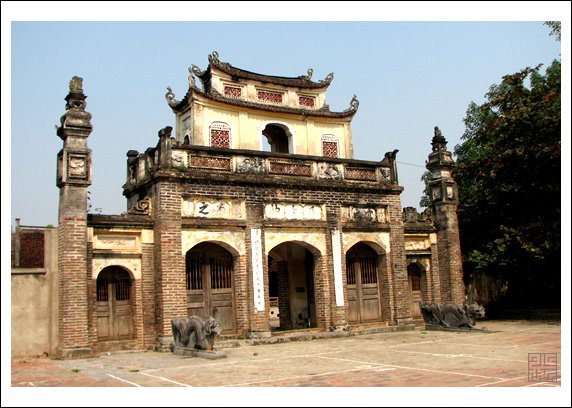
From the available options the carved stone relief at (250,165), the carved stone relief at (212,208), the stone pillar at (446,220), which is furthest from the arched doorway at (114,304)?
the stone pillar at (446,220)

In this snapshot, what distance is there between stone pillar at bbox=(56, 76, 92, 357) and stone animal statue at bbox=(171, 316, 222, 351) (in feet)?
6.63

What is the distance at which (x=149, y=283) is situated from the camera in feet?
50.1

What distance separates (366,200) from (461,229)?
7.47 m

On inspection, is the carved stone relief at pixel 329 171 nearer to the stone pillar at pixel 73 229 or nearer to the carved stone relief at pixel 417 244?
the carved stone relief at pixel 417 244

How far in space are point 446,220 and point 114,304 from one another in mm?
11074

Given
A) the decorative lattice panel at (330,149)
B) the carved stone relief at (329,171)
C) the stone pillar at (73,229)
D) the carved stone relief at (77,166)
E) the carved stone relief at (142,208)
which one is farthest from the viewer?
the decorative lattice panel at (330,149)

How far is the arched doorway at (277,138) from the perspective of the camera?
2108cm

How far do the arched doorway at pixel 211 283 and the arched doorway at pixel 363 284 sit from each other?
3866 millimetres

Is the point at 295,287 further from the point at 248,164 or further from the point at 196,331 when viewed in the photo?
the point at 196,331

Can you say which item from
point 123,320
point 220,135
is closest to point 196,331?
point 123,320

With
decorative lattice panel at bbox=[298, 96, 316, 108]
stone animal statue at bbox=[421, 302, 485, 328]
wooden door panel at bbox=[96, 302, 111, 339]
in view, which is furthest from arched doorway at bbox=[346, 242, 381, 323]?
wooden door panel at bbox=[96, 302, 111, 339]

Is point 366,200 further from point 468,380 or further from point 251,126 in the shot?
point 468,380

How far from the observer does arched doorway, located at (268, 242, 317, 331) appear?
1928 centimetres

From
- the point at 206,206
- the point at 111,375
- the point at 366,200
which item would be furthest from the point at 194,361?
the point at 366,200
